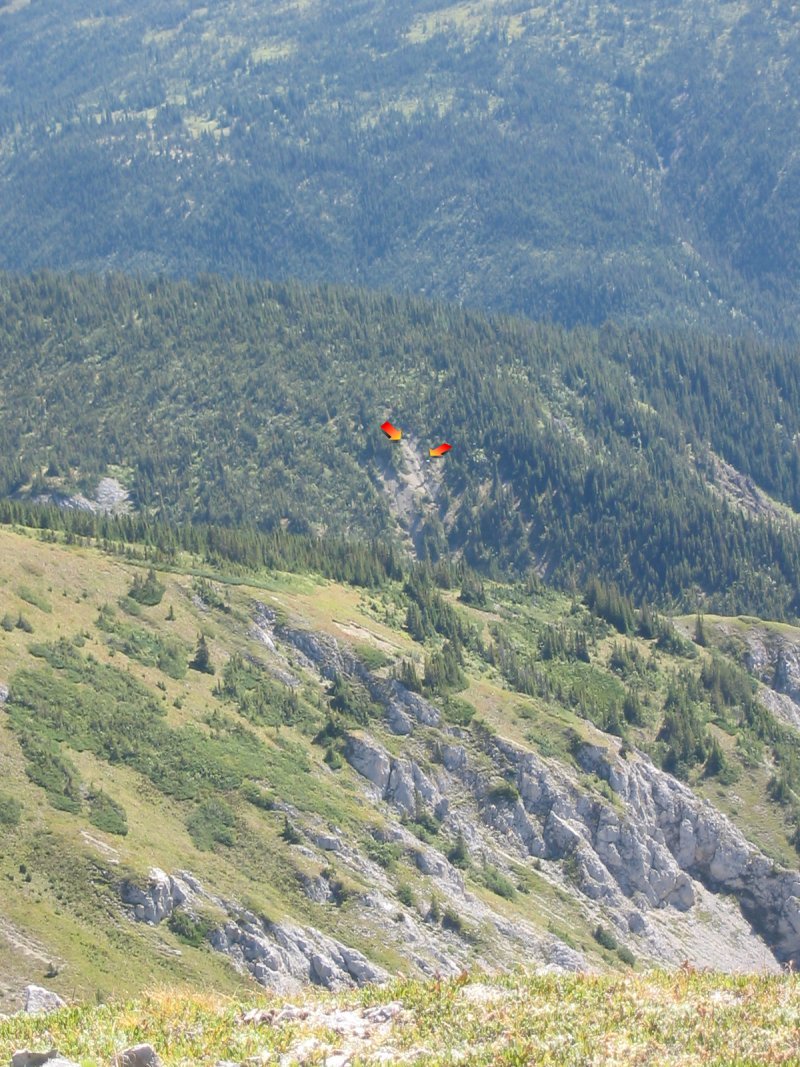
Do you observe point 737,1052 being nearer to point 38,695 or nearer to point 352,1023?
point 352,1023

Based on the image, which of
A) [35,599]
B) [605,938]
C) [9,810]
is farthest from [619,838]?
[9,810]

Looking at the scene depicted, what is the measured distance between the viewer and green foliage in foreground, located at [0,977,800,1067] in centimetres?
4666

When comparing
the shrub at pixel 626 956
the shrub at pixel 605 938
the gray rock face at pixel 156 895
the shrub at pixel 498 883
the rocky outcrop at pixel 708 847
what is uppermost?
the gray rock face at pixel 156 895

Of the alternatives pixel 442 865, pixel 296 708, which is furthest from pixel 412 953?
pixel 296 708

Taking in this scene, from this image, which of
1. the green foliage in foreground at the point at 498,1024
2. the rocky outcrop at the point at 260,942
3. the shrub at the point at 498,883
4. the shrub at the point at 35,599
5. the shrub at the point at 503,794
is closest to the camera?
the green foliage in foreground at the point at 498,1024

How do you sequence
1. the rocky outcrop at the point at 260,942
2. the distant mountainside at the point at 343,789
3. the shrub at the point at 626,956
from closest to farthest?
the rocky outcrop at the point at 260,942
the distant mountainside at the point at 343,789
the shrub at the point at 626,956

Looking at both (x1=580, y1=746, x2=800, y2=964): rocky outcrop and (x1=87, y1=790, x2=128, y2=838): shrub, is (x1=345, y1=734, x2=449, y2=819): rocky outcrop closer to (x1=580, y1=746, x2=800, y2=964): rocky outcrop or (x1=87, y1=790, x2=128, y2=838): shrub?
(x1=580, y1=746, x2=800, y2=964): rocky outcrop

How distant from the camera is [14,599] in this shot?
141 metres

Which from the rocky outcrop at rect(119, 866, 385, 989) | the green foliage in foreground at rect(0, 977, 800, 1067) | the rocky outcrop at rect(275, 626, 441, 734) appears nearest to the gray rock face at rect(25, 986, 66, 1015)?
the green foliage in foreground at rect(0, 977, 800, 1067)

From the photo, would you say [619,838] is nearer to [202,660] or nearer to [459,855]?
[459,855]

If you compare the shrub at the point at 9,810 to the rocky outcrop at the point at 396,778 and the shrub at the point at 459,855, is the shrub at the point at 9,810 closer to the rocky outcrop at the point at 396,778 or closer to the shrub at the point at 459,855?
the rocky outcrop at the point at 396,778

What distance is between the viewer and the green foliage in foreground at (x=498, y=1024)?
46.7 meters

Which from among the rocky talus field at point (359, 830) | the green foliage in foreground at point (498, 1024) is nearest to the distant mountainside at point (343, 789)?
the rocky talus field at point (359, 830)

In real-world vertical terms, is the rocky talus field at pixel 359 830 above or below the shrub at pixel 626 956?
above
